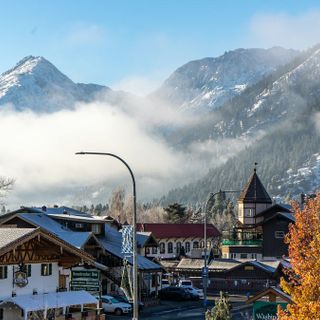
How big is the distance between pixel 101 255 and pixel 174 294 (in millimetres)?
9528

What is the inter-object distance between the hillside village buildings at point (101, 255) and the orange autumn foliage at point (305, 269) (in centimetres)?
1183

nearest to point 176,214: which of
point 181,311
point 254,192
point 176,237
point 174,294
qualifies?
point 176,237

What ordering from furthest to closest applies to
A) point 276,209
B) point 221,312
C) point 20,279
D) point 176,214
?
point 176,214
point 276,209
point 20,279
point 221,312

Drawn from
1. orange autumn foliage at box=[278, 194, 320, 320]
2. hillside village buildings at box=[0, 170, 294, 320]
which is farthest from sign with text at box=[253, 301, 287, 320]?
hillside village buildings at box=[0, 170, 294, 320]

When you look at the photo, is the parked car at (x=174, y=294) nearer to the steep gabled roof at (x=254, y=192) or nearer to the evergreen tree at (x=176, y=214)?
the steep gabled roof at (x=254, y=192)

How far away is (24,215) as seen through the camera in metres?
66.4

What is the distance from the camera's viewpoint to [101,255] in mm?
68375

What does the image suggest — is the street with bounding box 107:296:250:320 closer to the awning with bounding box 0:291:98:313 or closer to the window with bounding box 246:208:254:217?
the awning with bounding box 0:291:98:313

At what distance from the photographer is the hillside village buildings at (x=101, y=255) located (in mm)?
40875

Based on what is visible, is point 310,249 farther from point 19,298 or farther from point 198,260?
point 198,260

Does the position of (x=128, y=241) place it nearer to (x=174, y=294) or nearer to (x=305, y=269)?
(x=305, y=269)

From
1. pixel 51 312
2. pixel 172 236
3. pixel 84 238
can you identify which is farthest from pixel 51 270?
pixel 172 236

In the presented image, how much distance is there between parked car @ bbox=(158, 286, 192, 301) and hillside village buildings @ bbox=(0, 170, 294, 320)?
135cm

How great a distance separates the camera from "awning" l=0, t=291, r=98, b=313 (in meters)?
39.6
